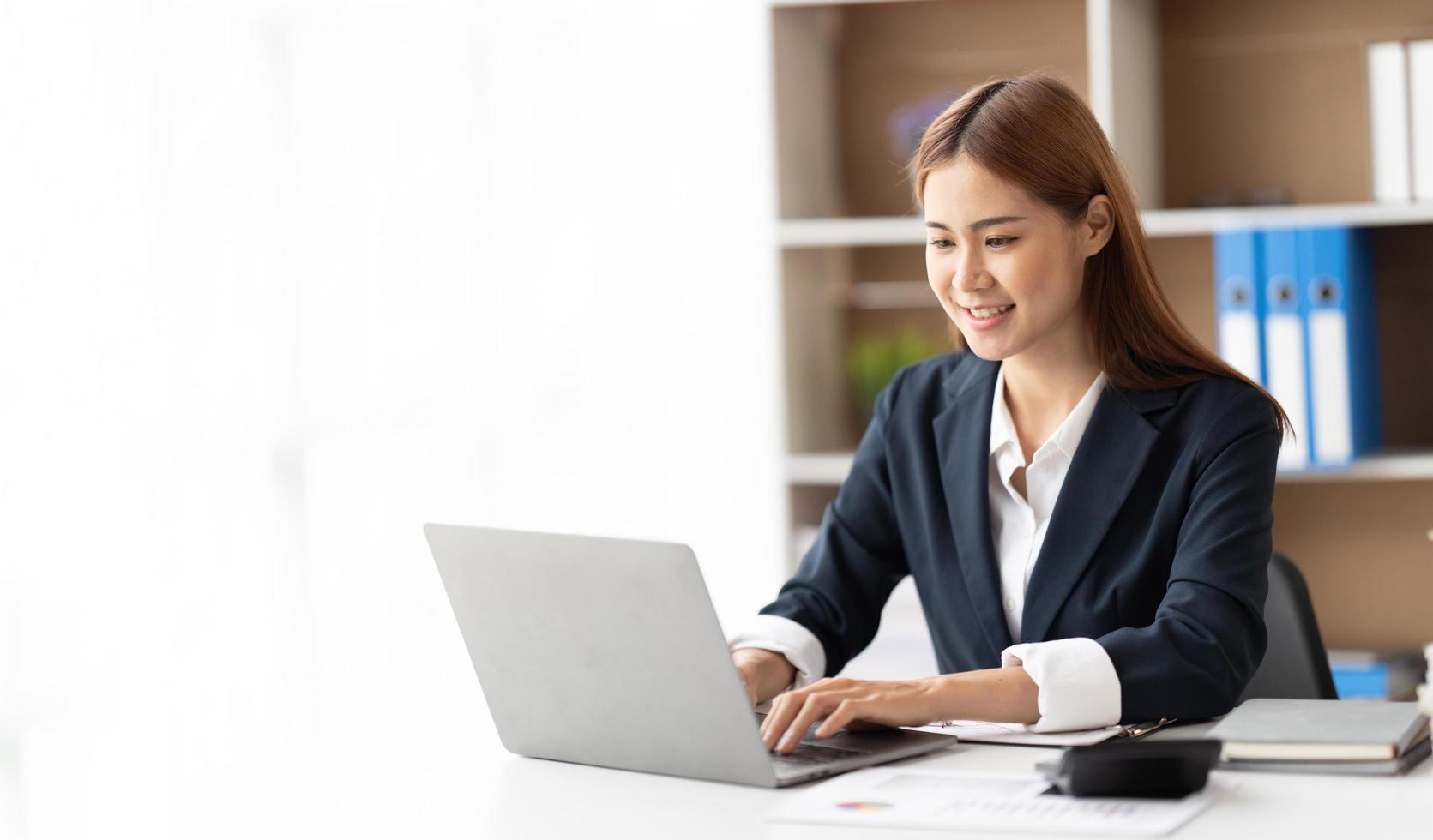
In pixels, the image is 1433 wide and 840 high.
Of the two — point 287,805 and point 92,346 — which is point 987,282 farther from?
point 92,346

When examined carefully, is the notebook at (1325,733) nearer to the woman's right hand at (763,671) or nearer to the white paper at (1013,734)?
the white paper at (1013,734)

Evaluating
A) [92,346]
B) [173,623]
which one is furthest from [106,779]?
[92,346]

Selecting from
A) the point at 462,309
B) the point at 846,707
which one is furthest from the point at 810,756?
the point at 462,309

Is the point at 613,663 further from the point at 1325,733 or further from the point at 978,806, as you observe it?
the point at 1325,733

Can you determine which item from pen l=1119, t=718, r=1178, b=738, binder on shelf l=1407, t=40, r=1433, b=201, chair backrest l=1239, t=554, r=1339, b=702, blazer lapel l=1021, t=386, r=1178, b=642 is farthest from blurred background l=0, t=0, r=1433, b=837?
chair backrest l=1239, t=554, r=1339, b=702

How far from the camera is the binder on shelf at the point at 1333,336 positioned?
9.50 feet

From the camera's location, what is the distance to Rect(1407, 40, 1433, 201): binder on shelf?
2896mm

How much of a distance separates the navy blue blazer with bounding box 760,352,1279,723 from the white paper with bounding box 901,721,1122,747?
5 centimetres

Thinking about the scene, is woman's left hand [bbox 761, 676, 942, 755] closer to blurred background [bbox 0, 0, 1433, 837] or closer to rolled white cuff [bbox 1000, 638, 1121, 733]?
rolled white cuff [bbox 1000, 638, 1121, 733]

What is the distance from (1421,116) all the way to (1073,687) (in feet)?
6.06

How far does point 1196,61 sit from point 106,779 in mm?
2365

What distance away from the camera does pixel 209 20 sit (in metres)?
2.46

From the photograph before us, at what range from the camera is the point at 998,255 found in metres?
1.80

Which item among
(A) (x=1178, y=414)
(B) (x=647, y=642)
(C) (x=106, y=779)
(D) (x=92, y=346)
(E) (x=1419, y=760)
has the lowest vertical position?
(C) (x=106, y=779)
